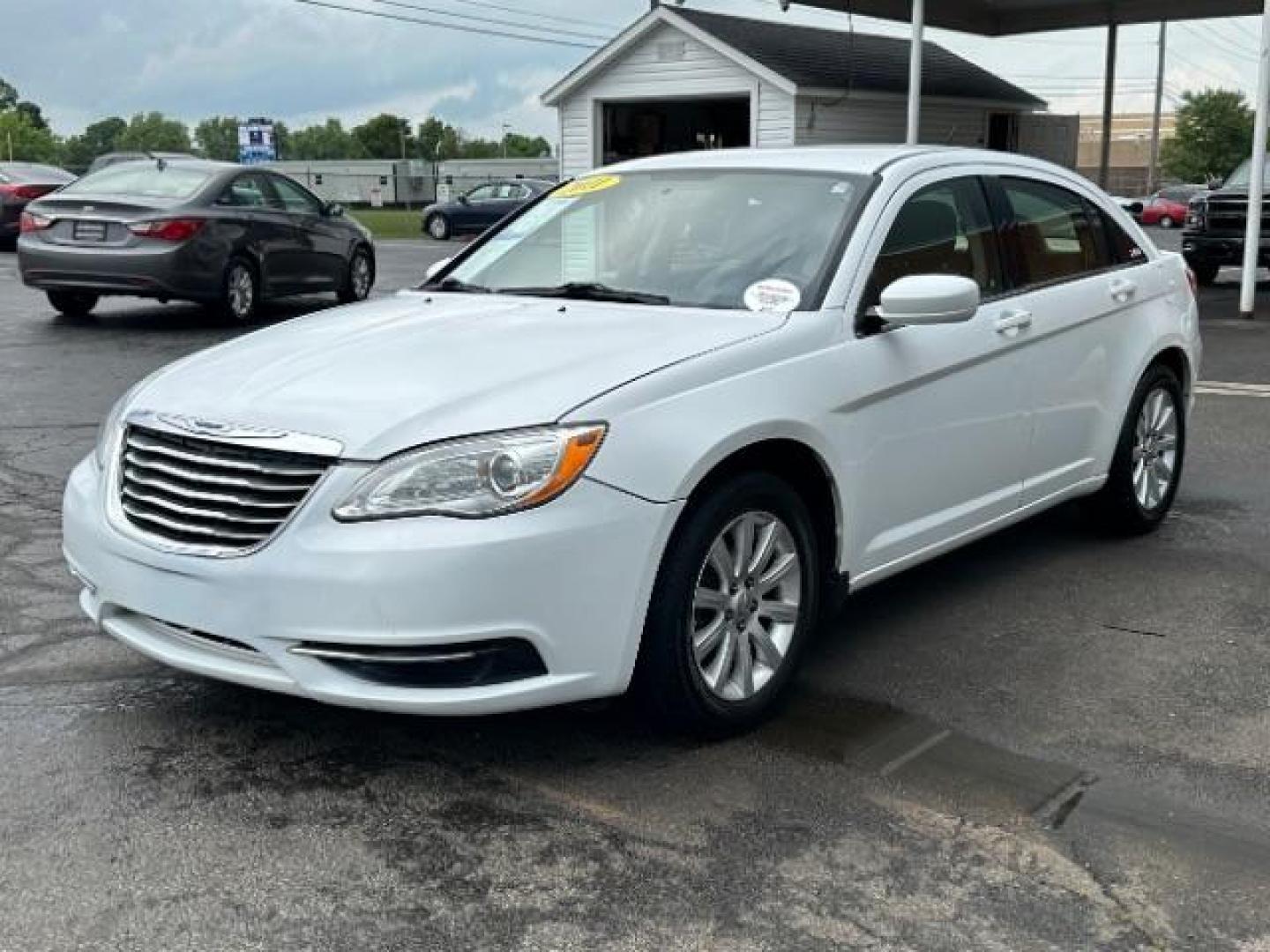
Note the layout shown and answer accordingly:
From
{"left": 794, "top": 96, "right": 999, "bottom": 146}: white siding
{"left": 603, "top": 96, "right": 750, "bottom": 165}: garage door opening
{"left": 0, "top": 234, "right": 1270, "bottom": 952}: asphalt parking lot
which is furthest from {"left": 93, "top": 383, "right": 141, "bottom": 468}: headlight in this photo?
{"left": 603, "top": 96, "right": 750, "bottom": 165}: garage door opening

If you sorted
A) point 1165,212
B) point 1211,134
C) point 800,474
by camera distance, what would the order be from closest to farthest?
point 800,474 < point 1165,212 < point 1211,134

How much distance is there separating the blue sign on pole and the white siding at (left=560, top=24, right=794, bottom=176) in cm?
3185

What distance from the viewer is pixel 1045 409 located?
529 cm

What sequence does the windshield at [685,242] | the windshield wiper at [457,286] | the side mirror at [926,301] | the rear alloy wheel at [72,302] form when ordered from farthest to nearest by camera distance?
the rear alloy wheel at [72,302] < the windshield wiper at [457,286] < the windshield at [685,242] < the side mirror at [926,301]

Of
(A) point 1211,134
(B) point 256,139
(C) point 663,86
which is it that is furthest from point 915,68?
(A) point 1211,134

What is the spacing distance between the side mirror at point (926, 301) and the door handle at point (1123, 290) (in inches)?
62.7

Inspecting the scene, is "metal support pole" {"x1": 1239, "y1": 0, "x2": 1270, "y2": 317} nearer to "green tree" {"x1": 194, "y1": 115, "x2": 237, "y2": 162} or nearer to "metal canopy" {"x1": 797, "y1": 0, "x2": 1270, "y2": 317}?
"metal canopy" {"x1": 797, "y1": 0, "x2": 1270, "y2": 317}

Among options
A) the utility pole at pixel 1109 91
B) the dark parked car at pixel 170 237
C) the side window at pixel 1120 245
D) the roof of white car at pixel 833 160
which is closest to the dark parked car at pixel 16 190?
the dark parked car at pixel 170 237

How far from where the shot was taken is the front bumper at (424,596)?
3.38 m

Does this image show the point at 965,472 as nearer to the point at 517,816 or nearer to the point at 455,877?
the point at 517,816

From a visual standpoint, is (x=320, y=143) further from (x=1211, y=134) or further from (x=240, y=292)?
(x=240, y=292)

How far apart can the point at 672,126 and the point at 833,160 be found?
23382 mm

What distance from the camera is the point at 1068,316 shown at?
5402 millimetres

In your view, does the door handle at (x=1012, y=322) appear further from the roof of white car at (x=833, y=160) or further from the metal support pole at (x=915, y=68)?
the metal support pole at (x=915, y=68)
